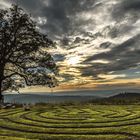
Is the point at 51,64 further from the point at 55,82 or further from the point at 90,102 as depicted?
the point at 90,102

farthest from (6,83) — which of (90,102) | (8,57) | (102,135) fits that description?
(102,135)

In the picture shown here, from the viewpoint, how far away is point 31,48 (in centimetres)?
6325

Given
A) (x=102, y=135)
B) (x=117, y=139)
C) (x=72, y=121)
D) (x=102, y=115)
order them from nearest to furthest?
(x=117, y=139), (x=102, y=135), (x=72, y=121), (x=102, y=115)

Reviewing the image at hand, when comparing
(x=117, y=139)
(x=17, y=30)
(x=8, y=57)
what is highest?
(x=17, y=30)

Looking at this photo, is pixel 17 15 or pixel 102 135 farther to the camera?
pixel 17 15

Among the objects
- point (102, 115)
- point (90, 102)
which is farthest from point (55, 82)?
point (102, 115)

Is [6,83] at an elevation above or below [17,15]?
below

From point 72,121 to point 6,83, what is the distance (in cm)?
2979

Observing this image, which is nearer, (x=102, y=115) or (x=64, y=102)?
(x=102, y=115)

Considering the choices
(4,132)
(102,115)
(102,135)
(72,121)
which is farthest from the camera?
(102,115)

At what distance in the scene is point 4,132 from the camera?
32875 millimetres

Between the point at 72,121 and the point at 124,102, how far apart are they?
27993 millimetres

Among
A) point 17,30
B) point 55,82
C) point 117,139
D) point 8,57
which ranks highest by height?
point 17,30

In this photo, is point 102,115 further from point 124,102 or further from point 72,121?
point 124,102
